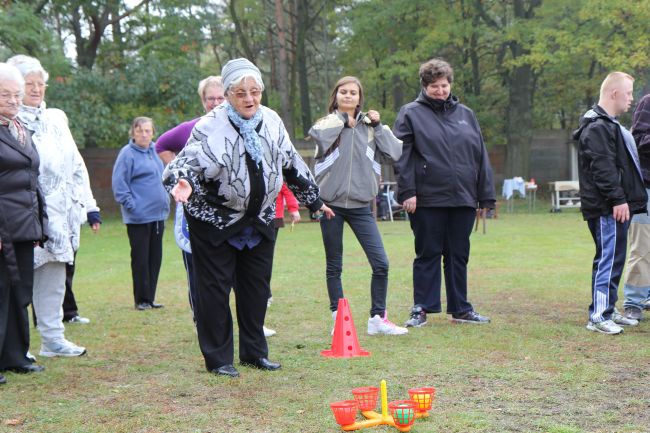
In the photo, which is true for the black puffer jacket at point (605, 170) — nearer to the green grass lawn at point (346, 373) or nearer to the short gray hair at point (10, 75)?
the green grass lawn at point (346, 373)

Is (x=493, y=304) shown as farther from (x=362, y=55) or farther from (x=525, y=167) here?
(x=362, y=55)

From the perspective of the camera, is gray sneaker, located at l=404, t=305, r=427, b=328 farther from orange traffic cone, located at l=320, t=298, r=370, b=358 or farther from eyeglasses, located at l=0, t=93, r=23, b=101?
eyeglasses, located at l=0, t=93, r=23, b=101

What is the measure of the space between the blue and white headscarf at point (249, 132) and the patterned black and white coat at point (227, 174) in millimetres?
27

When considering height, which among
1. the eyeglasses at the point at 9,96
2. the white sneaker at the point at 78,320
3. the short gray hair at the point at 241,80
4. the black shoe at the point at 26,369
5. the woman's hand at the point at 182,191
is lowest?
the white sneaker at the point at 78,320

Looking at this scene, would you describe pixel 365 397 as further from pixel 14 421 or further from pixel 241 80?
pixel 241 80

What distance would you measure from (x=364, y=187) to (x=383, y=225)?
1493 centimetres

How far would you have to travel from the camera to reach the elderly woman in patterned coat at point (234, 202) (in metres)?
5.27

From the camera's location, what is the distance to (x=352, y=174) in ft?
22.2

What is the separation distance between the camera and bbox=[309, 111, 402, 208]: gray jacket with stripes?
6.72 metres

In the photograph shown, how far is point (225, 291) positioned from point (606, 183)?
3080mm

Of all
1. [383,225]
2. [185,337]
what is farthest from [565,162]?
[185,337]

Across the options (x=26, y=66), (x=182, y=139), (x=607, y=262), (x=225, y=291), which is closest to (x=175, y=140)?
(x=182, y=139)

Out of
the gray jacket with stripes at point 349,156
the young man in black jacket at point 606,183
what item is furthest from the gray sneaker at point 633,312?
the gray jacket with stripes at point 349,156

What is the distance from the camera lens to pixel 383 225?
21641 millimetres
